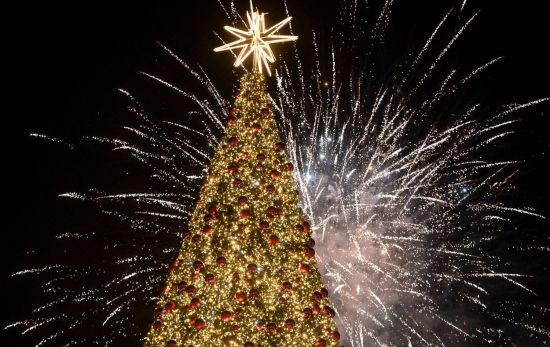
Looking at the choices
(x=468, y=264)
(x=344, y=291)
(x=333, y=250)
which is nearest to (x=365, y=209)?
(x=333, y=250)

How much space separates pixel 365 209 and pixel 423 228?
1858 millimetres

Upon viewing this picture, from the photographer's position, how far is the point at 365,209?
14.0 metres

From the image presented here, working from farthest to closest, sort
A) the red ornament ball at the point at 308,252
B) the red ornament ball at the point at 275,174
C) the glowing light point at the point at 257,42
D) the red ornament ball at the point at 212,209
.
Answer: the glowing light point at the point at 257,42 → the red ornament ball at the point at 275,174 → the red ornament ball at the point at 212,209 → the red ornament ball at the point at 308,252

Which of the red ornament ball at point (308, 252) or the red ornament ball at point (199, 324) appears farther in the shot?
the red ornament ball at point (308, 252)

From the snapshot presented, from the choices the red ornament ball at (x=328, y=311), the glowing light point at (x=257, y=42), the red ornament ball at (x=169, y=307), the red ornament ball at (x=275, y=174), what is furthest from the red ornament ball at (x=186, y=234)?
the glowing light point at (x=257, y=42)

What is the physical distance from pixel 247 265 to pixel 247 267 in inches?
1.3

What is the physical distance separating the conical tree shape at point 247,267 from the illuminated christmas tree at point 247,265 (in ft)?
0.04

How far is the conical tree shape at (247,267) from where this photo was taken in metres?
5.17

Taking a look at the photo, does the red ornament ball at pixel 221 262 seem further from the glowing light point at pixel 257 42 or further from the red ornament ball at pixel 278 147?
the glowing light point at pixel 257 42

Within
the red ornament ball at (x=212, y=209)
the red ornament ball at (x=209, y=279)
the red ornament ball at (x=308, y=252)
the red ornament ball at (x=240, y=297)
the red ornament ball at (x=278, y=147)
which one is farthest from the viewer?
the red ornament ball at (x=278, y=147)

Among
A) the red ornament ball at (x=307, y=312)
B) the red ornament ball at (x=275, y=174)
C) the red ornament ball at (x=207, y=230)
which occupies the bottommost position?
the red ornament ball at (x=307, y=312)

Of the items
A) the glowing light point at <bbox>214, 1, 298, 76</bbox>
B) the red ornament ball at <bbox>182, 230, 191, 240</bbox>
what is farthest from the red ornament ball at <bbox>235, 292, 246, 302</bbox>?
the glowing light point at <bbox>214, 1, 298, 76</bbox>

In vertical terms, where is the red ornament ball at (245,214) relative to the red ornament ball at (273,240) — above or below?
above

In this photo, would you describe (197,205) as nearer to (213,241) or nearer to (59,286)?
(213,241)
